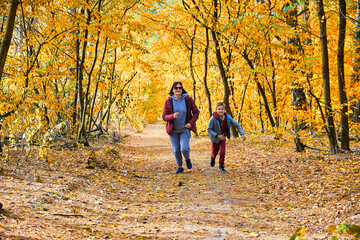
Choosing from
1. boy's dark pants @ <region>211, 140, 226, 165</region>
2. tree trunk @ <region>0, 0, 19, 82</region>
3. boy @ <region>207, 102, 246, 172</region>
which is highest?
tree trunk @ <region>0, 0, 19, 82</region>

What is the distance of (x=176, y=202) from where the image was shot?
5816mm

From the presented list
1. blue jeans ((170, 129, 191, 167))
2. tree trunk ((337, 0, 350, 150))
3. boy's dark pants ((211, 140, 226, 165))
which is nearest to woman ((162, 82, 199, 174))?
blue jeans ((170, 129, 191, 167))

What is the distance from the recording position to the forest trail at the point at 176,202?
13.1 feet

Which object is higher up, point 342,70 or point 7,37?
point 342,70


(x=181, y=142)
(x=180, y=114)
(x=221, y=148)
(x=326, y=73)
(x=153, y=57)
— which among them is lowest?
(x=221, y=148)

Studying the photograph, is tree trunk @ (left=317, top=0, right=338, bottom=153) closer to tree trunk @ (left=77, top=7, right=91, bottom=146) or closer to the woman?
the woman

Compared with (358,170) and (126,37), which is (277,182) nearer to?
(358,170)

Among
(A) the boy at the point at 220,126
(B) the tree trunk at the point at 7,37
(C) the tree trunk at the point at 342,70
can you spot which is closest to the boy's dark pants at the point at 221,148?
(A) the boy at the point at 220,126

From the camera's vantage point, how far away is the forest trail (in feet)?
13.1

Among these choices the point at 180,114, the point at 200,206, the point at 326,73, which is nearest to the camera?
the point at 200,206

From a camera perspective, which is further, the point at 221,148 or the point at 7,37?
the point at 221,148

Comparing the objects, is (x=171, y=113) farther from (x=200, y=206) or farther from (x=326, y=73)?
(x=326, y=73)

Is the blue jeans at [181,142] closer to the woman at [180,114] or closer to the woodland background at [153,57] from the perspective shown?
the woman at [180,114]

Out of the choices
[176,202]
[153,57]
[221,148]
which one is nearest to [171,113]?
[221,148]
